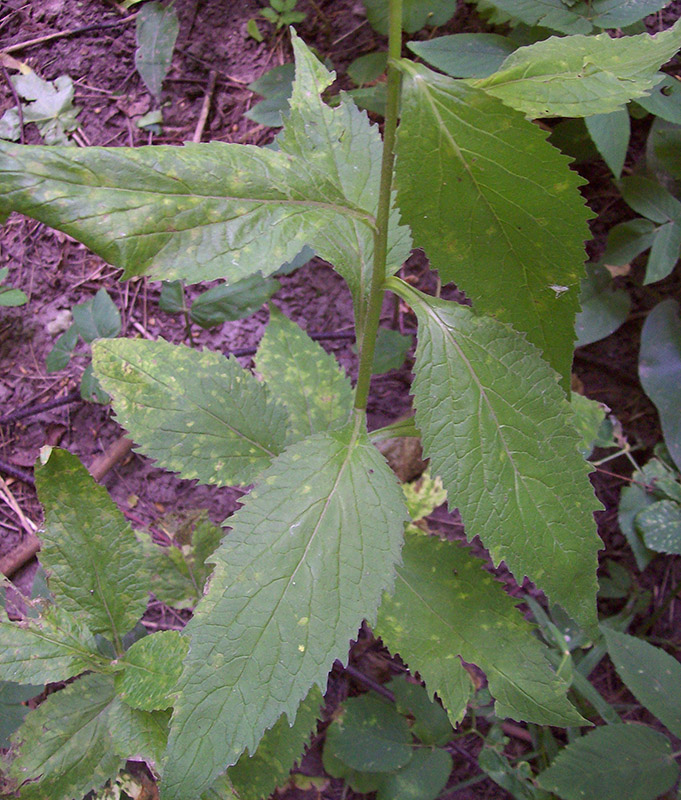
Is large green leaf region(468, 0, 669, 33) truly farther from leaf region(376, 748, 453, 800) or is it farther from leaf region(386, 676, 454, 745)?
leaf region(376, 748, 453, 800)

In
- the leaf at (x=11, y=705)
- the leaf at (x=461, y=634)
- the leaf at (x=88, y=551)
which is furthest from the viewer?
the leaf at (x=11, y=705)

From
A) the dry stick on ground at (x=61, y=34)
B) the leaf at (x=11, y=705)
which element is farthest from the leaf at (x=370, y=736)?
the dry stick on ground at (x=61, y=34)

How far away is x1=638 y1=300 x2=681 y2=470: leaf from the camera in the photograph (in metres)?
1.72

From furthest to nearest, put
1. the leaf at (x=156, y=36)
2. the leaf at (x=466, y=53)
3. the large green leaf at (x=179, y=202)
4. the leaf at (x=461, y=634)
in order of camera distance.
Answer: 1. the leaf at (x=156, y=36)
2. the leaf at (x=466, y=53)
3. the leaf at (x=461, y=634)
4. the large green leaf at (x=179, y=202)

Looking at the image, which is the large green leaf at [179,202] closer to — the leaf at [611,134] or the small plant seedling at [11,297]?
the leaf at [611,134]

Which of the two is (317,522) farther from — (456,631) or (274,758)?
(274,758)

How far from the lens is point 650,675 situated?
1.48m

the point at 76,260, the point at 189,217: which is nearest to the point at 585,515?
the point at 189,217

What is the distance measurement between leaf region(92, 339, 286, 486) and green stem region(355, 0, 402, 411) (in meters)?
0.27

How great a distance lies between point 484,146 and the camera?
2.35 feet

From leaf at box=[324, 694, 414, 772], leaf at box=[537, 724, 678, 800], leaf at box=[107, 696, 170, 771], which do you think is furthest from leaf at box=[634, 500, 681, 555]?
leaf at box=[107, 696, 170, 771]

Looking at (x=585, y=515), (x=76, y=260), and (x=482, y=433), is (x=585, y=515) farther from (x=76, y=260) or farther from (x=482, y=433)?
(x=76, y=260)

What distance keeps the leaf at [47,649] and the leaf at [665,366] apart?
164cm

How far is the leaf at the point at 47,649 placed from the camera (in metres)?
1.06
